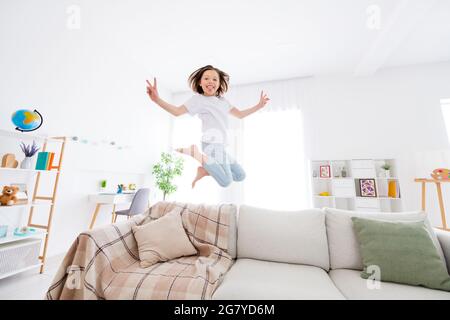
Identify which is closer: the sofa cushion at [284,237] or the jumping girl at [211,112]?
the jumping girl at [211,112]

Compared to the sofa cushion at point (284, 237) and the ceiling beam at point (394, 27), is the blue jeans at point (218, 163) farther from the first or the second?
the ceiling beam at point (394, 27)

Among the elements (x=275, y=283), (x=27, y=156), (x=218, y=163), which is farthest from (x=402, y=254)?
(x=27, y=156)

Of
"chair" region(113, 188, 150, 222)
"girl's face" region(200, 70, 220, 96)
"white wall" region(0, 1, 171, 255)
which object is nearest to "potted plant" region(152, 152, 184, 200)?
"white wall" region(0, 1, 171, 255)

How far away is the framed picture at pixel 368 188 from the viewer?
128 inches

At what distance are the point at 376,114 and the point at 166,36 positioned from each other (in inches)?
150

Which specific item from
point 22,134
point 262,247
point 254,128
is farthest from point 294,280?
point 254,128

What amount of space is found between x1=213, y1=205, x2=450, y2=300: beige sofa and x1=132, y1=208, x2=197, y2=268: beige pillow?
40 centimetres

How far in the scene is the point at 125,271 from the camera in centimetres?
125

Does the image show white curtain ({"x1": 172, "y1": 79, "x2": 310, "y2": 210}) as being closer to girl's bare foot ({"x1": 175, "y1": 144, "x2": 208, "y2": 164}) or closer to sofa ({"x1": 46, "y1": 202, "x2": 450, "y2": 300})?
sofa ({"x1": 46, "y1": 202, "x2": 450, "y2": 300})

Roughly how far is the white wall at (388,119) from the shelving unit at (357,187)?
169 mm

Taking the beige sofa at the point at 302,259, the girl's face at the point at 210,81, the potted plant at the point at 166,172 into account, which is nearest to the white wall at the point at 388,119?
the beige sofa at the point at 302,259

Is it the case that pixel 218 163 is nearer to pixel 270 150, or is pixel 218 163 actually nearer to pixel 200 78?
pixel 200 78
